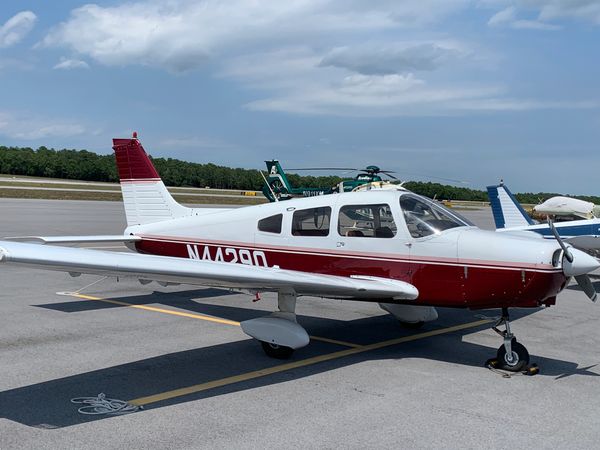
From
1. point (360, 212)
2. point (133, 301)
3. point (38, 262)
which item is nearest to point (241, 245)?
point (360, 212)

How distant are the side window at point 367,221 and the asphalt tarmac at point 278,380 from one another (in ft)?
4.65

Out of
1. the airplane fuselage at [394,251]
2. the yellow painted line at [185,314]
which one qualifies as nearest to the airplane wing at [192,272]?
the airplane fuselage at [394,251]

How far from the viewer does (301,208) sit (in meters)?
8.06

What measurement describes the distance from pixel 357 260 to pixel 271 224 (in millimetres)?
1428

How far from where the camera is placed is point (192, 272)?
18.4ft

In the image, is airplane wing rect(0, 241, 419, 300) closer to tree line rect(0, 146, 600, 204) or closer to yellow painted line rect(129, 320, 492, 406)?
yellow painted line rect(129, 320, 492, 406)

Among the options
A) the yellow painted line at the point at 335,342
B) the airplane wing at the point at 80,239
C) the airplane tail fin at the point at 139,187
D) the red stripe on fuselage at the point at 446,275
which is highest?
the airplane tail fin at the point at 139,187

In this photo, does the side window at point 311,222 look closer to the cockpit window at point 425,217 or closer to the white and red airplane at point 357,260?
the white and red airplane at point 357,260

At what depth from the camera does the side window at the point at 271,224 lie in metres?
8.23

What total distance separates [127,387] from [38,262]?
1.60 m

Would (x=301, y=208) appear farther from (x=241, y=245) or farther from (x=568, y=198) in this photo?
(x=568, y=198)

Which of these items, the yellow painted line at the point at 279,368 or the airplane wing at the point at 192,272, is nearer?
the airplane wing at the point at 192,272

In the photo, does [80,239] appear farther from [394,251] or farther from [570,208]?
[570,208]

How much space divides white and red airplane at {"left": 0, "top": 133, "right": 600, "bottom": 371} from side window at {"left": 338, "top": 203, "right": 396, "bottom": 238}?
0.01 meters
